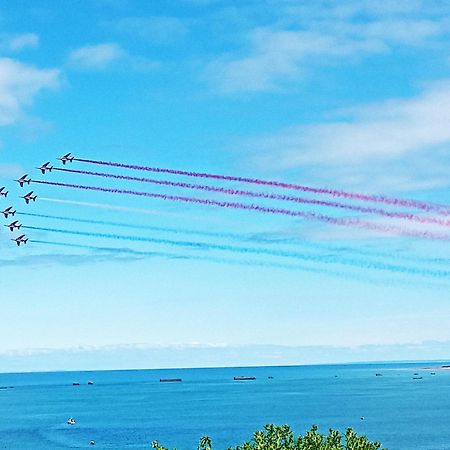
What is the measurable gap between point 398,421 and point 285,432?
153 metres

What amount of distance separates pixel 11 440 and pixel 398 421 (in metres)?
96.0

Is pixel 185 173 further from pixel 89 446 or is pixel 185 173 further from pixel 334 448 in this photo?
pixel 89 446

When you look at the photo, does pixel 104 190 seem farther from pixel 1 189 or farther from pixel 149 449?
pixel 149 449

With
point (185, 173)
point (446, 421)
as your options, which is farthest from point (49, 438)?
point (185, 173)

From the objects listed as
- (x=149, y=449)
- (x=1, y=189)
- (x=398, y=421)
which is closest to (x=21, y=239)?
(x=1, y=189)

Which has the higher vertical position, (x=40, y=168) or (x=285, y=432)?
(x=40, y=168)

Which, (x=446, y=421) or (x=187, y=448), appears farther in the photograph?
(x=446, y=421)

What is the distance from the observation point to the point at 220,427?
195750 mm

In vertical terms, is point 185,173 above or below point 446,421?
below

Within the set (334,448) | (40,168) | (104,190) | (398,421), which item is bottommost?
(334,448)

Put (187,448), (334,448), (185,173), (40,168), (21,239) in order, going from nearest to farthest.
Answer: (334,448) < (185,173) < (40,168) < (21,239) < (187,448)

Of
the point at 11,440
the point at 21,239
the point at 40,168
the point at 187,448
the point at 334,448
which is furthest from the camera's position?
the point at 11,440

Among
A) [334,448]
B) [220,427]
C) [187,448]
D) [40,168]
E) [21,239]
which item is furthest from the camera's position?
[220,427]

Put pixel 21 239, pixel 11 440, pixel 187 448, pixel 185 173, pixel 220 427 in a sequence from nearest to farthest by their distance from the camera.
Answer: pixel 185 173
pixel 21 239
pixel 187 448
pixel 11 440
pixel 220 427
